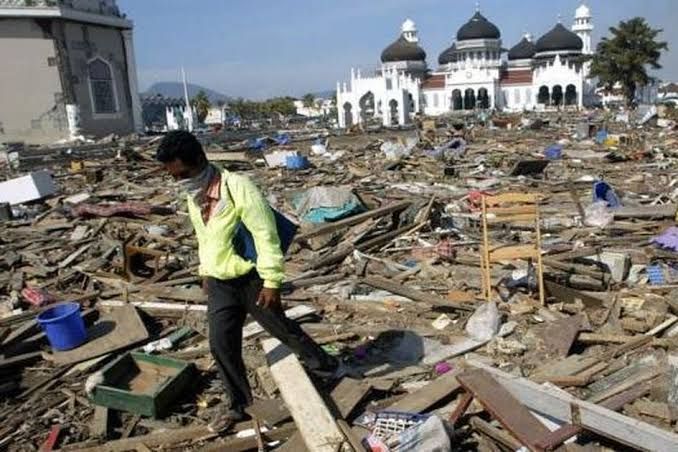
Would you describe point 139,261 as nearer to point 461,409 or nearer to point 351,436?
point 351,436

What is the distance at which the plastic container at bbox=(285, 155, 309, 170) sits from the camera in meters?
17.2

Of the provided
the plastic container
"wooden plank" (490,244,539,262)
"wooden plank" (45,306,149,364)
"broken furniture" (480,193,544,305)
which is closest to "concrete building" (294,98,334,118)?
the plastic container

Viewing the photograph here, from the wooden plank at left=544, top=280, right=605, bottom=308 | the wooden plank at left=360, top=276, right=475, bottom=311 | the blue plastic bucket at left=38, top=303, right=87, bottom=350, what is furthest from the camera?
the wooden plank at left=360, top=276, right=475, bottom=311

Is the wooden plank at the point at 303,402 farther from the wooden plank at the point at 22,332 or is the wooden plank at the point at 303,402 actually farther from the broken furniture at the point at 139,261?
the broken furniture at the point at 139,261

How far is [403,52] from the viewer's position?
74.2 metres

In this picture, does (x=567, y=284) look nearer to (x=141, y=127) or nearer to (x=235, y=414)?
(x=235, y=414)

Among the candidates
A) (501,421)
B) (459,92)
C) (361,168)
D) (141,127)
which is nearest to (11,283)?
(501,421)

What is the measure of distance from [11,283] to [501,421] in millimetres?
6535

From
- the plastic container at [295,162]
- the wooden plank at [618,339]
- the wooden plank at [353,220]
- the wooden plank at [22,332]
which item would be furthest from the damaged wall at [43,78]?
the wooden plank at [618,339]

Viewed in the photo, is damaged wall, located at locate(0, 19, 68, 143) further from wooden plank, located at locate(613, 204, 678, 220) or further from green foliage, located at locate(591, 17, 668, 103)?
green foliage, located at locate(591, 17, 668, 103)

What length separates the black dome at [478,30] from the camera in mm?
70694

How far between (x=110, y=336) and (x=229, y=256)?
257 centimetres

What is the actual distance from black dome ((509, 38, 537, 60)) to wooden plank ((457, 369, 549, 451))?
77.9m

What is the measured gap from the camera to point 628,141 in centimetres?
2011
